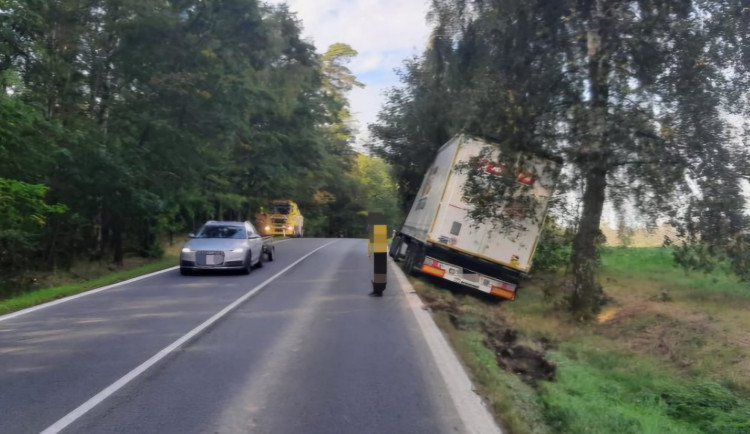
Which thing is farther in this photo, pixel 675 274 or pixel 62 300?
pixel 675 274

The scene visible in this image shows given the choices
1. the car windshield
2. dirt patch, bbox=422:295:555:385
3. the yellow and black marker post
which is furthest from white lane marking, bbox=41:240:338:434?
the car windshield

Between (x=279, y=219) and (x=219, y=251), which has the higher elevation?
(x=279, y=219)

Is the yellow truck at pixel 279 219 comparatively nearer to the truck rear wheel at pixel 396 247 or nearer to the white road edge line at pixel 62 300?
the truck rear wheel at pixel 396 247

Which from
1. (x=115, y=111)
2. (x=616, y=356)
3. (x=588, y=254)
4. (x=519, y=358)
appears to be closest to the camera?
(x=519, y=358)

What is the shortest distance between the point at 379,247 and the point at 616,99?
5.39 m

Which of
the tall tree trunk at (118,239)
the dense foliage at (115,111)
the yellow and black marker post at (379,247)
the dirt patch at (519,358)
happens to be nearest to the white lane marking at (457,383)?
the dirt patch at (519,358)

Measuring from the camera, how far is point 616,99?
12.6m

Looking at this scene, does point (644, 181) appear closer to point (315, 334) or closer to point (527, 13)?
point (527, 13)

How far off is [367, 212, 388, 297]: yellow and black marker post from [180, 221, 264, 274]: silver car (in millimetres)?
5039

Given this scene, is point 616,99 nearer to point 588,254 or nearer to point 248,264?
point 588,254

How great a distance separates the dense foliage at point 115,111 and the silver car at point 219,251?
7.78 ft

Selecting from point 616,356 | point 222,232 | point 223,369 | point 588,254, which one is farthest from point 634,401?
point 222,232

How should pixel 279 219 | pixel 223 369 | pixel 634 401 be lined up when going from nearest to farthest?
1. pixel 223 369
2. pixel 634 401
3. pixel 279 219

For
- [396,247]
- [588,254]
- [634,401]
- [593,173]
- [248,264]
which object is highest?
[593,173]
